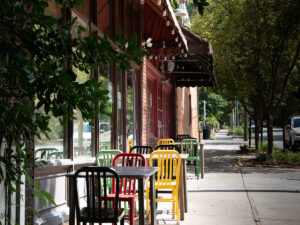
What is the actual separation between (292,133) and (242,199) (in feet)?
39.6

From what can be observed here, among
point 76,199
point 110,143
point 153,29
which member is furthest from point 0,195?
point 153,29

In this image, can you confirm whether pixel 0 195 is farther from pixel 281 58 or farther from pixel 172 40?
pixel 281 58

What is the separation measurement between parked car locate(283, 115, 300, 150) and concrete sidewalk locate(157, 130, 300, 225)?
687cm

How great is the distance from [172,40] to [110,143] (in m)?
3.93

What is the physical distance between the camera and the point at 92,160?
20.5 ft

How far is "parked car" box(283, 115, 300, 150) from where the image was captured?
17.5 meters

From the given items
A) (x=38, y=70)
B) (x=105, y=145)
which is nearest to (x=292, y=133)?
(x=105, y=145)

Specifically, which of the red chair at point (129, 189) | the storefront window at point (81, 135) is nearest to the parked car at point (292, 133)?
the storefront window at point (81, 135)

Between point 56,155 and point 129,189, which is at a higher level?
point 56,155

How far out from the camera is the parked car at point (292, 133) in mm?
17516

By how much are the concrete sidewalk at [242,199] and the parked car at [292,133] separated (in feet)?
22.5

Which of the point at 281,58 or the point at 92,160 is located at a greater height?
the point at 281,58

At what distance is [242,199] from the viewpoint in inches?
276

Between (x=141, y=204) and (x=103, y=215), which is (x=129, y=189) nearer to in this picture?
(x=141, y=204)
